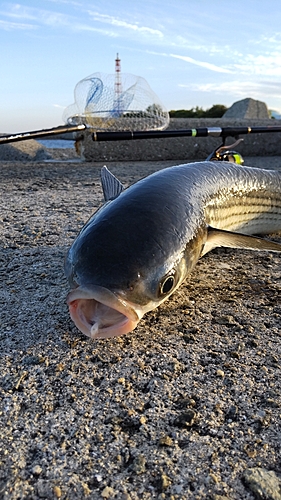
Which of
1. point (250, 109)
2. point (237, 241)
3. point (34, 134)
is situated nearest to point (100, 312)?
point (237, 241)

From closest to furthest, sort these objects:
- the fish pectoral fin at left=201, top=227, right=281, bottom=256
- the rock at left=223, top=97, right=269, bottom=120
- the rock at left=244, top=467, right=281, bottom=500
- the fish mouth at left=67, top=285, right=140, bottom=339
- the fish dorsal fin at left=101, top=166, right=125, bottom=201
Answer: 1. the rock at left=244, top=467, right=281, bottom=500
2. the fish mouth at left=67, top=285, right=140, bottom=339
3. the fish pectoral fin at left=201, top=227, right=281, bottom=256
4. the fish dorsal fin at left=101, top=166, right=125, bottom=201
5. the rock at left=223, top=97, right=269, bottom=120

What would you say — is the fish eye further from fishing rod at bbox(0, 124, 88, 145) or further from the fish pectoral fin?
fishing rod at bbox(0, 124, 88, 145)

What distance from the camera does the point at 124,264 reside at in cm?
164

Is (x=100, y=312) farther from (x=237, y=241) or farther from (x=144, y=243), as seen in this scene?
(x=237, y=241)

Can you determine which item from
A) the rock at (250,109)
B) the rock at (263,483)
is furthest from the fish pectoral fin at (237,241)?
the rock at (250,109)

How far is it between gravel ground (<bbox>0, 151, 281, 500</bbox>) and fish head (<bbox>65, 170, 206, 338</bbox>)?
15 cm

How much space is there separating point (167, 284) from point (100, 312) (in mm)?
332

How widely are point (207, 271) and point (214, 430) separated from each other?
1.23 m

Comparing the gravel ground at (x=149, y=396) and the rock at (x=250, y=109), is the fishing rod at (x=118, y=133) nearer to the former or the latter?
the gravel ground at (x=149, y=396)

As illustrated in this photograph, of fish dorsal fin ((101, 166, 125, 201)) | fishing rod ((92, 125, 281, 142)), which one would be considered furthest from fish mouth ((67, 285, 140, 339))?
fishing rod ((92, 125, 281, 142))

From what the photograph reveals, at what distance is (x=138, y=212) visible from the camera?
1.89 metres

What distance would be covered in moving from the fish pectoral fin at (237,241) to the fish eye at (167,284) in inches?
19.1

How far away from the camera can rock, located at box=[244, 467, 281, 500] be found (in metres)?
1.10

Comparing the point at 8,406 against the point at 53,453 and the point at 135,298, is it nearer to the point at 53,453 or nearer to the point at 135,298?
the point at 53,453
